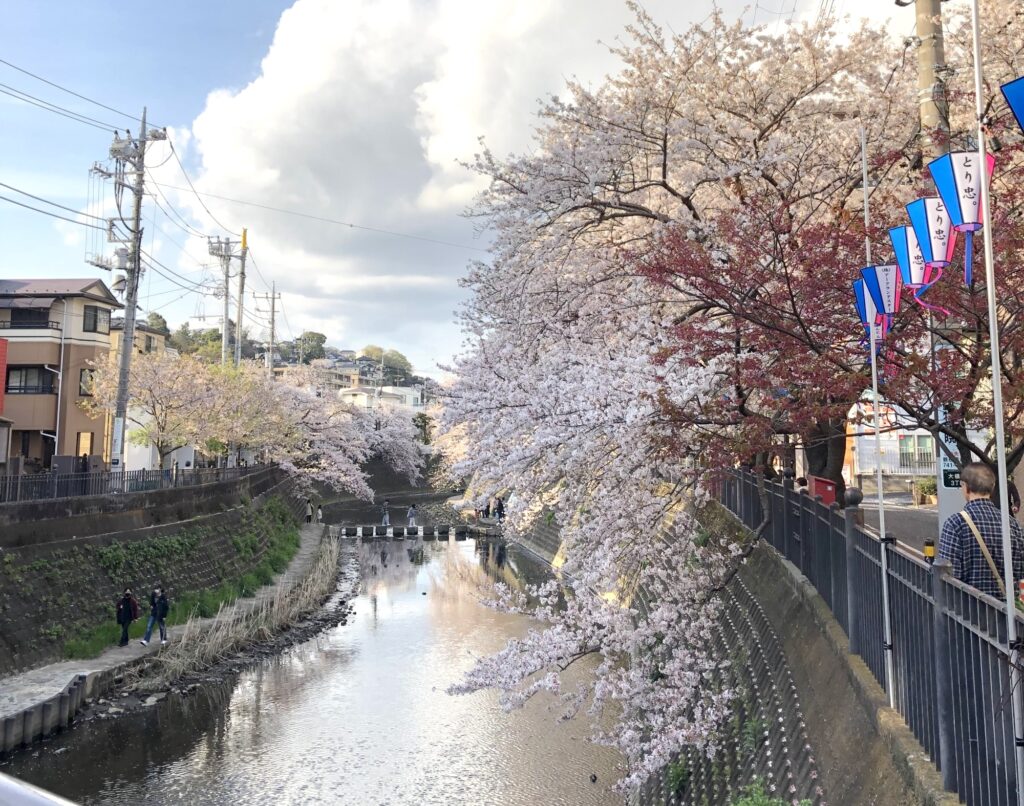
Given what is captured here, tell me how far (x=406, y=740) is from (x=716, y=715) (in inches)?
341

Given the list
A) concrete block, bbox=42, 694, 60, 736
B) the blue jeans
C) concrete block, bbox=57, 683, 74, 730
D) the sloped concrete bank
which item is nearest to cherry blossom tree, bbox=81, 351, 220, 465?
the blue jeans

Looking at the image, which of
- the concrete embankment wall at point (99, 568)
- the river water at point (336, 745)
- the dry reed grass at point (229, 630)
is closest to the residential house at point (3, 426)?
the concrete embankment wall at point (99, 568)

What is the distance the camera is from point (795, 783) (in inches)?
270

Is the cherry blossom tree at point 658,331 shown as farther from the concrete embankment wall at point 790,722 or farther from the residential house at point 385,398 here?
the residential house at point 385,398

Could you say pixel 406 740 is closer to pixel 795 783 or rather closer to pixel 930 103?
pixel 795 783

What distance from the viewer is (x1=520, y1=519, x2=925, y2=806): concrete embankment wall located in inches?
217

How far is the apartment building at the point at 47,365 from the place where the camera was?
37250 mm

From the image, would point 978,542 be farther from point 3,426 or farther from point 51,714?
point 3,426

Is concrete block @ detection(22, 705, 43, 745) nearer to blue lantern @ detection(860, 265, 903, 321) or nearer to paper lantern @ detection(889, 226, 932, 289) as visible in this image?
blue lantern @ detection(860, 265, 903, 321)

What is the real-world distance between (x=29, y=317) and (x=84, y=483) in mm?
22365

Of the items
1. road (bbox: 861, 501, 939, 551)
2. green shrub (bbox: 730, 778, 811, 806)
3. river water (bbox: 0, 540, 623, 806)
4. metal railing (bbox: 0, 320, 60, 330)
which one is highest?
metal railing (bbox: 0, 320, 60, 330)

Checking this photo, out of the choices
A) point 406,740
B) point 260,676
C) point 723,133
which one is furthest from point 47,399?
point 723,133

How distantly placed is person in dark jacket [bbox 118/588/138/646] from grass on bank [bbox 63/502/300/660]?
28 centimetres

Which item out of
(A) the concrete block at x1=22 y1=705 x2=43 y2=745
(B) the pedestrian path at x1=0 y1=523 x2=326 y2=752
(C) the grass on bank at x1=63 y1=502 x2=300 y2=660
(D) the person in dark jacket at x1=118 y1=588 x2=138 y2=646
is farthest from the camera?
(D) the person in dark jacket at x1=118 y1=588 x2=138 y2=646
